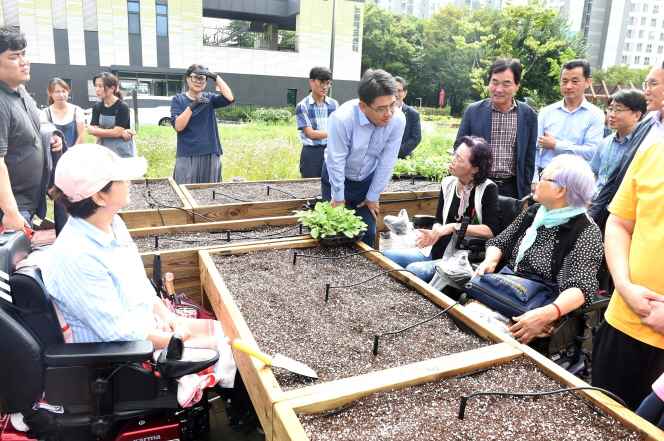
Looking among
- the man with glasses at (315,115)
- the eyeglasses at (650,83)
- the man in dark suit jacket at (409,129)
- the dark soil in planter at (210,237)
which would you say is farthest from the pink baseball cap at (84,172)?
the man in dark suit jacket at (409,129)

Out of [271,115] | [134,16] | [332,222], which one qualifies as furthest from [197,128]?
[134,16]

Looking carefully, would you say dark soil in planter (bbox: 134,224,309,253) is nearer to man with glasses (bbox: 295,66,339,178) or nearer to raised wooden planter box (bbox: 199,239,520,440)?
raised wooden planter box (bbox: 199,239,520,440)

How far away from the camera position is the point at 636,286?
5.64ft

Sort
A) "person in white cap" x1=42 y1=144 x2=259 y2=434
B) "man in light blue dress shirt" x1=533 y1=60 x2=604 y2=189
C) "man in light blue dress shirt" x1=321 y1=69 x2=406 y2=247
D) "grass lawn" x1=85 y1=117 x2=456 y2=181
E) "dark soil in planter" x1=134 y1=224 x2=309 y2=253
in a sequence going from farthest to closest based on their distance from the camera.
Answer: "grass lawn" x1=85 y1=117 x2=456 y2=181
"man in light blue dress shirt" x1=533 y1=60 x2=604 y2=189
"dark soil in planter" x1=134 y1=224 x2=309 y2=253
"man in light blue dress shirt" x1=321 y1=69 x2=406 y2=247
"person in white cap" x1=42 y1=144 x2=259 y2=434

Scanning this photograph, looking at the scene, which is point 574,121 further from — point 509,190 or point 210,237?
point 210,237

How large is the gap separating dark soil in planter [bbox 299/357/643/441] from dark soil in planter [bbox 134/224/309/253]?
187cm

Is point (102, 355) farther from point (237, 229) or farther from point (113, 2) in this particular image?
point (113, 2)

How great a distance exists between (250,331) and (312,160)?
12.0ft

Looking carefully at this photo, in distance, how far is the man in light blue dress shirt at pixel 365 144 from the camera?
3.10m

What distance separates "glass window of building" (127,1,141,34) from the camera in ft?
77.1

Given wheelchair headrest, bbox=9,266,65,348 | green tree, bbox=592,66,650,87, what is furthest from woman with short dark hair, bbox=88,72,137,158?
green tree, bbox=592,66,650,87

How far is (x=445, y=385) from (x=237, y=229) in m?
2.34

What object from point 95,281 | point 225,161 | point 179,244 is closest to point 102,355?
point 95,281

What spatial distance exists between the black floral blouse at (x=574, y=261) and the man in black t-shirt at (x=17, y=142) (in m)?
2.96
